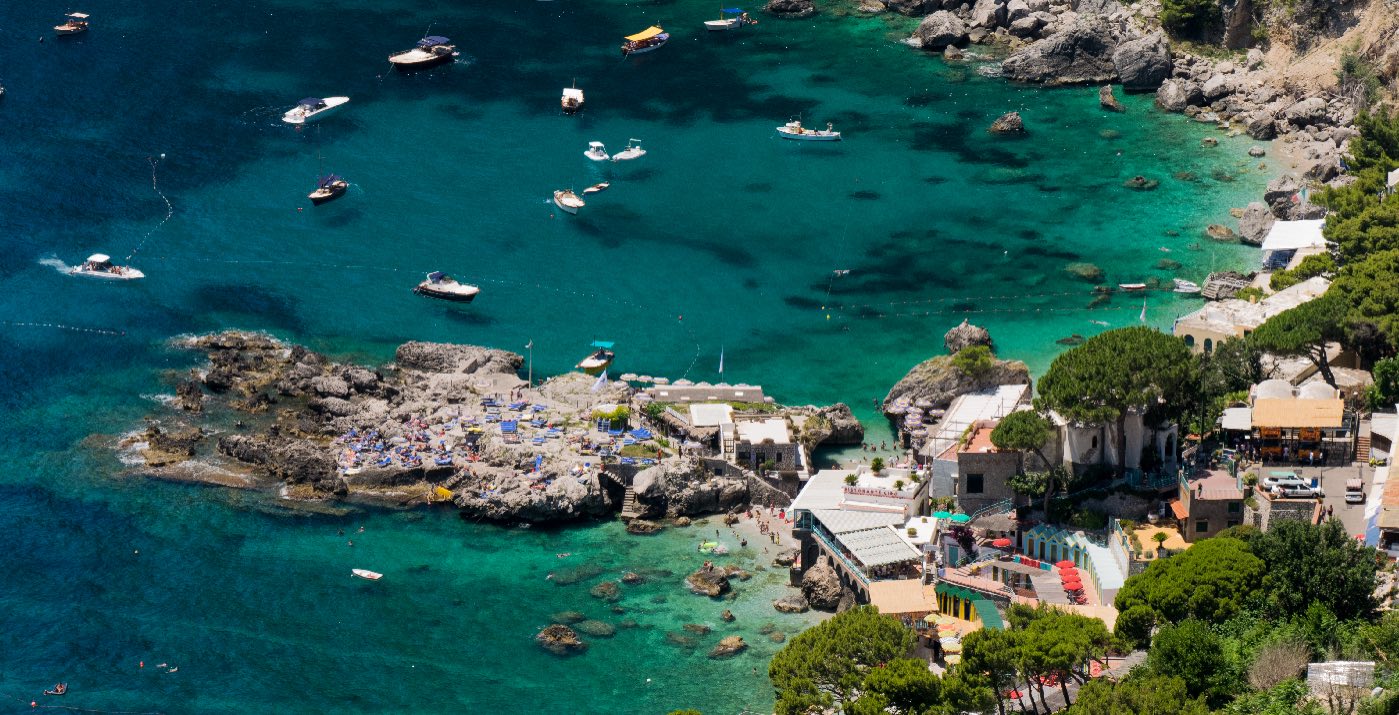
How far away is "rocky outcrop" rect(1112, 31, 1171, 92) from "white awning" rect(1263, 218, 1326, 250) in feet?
125

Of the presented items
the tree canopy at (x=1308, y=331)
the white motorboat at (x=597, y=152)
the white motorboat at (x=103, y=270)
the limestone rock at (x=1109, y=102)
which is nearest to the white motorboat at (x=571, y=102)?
the white motorboat at (x=597, y=152)

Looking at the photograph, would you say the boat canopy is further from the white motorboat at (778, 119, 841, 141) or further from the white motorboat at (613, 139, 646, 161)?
the white motorboat at (778, 119, 841, 141)

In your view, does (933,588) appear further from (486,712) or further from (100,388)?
(100,388)

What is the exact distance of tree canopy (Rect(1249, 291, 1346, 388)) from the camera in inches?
4326

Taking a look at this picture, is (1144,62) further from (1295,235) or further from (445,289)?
(445,289)

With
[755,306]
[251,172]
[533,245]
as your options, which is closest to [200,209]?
[251,172]

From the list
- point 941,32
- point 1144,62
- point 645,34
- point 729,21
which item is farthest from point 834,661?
point 729,21

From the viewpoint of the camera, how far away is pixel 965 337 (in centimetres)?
12631

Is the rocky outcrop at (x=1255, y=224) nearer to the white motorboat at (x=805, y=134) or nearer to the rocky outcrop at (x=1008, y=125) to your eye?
the rocky outcrop at (x=1008, y=125)

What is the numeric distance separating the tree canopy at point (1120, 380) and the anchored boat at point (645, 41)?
8996 centimetres

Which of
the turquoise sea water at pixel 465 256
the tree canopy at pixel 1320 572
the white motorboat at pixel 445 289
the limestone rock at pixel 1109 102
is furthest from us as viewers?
the limestone rock at pixel 1109 102

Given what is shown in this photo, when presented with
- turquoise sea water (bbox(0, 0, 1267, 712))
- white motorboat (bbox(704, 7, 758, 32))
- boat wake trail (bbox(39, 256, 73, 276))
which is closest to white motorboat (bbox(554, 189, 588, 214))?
turquoise sea water (bbox(0, 0, 1267, 712))

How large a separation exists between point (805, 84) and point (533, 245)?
41.6 metres

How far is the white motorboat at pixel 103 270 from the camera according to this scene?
14150 cm
